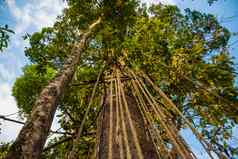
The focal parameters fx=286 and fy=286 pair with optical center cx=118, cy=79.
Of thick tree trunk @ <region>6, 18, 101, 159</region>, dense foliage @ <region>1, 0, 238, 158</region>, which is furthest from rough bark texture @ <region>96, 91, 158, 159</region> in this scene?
dense foliage @ <region>1, 0, 238, 158</region>

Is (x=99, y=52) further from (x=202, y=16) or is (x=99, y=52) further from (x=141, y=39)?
(x=202, y=16)

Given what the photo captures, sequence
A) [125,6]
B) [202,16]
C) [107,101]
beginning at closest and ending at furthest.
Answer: [107,101] < [125,6] < [202,16]

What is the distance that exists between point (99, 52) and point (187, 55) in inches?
84.1

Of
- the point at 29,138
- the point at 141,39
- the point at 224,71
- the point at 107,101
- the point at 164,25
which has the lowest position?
the point at 29,138

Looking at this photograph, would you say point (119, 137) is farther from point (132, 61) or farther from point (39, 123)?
point (132, 61)

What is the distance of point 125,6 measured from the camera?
6930mm

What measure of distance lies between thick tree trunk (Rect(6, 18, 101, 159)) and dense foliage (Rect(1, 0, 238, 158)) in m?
2.58

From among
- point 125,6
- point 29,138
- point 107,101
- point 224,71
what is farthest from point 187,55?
point 29,138

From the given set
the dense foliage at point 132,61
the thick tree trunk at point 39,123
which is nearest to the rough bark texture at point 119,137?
the thick tree trunk at point 39,123

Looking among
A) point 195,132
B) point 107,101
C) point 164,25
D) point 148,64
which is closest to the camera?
point 195,132

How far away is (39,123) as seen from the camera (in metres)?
2.49

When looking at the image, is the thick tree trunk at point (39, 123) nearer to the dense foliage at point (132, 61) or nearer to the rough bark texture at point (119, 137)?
the rough bark texture at point (119, 137)

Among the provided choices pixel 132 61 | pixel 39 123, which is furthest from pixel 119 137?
pixel 132 61

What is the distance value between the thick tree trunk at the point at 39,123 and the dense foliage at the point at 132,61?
2.58m
